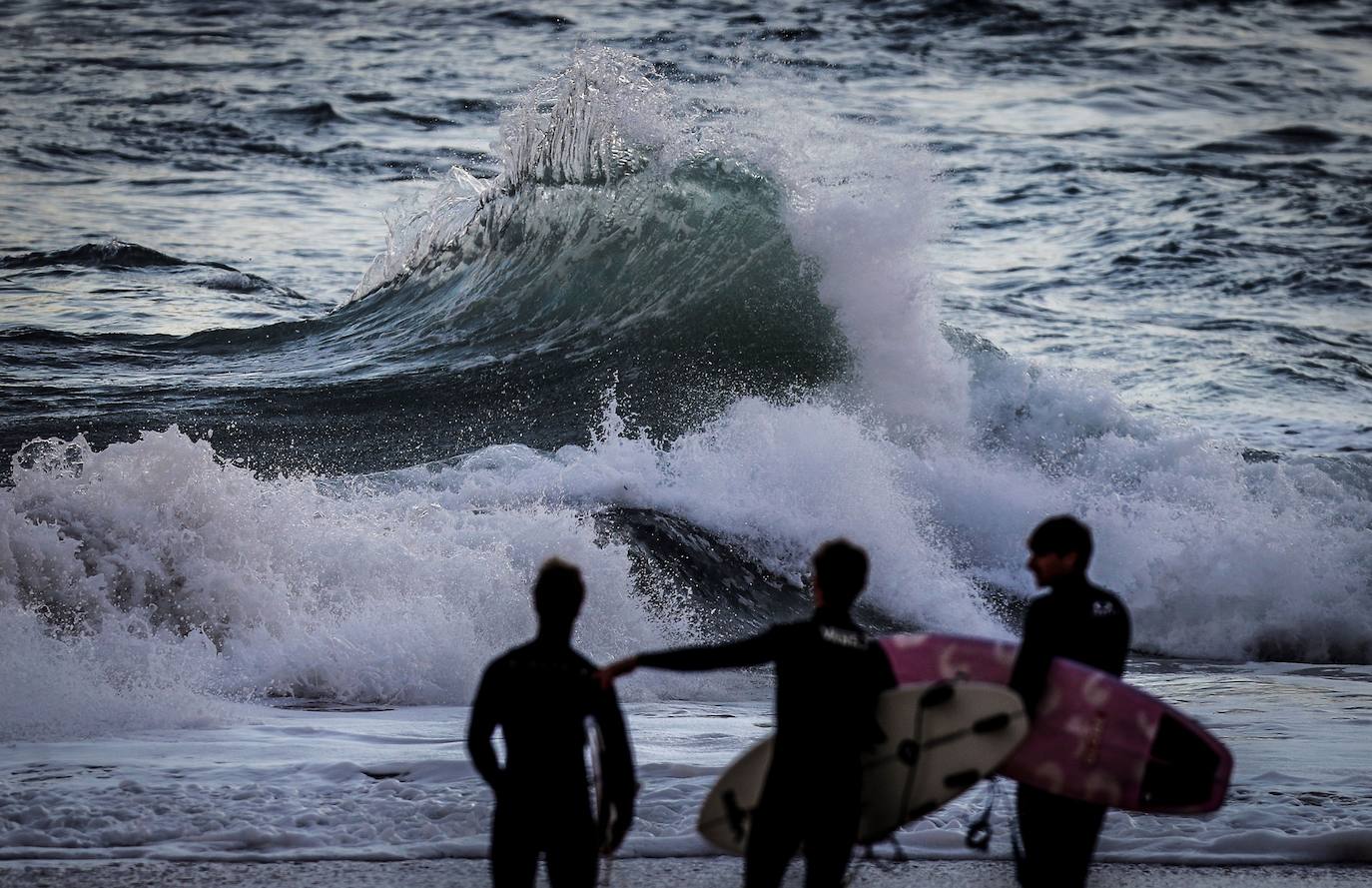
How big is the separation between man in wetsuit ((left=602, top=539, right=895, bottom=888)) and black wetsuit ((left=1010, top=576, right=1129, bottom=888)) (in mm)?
538

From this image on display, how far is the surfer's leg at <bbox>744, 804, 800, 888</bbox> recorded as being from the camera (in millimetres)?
3693

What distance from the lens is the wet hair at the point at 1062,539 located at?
156 inches

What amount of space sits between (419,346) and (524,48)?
1759cm

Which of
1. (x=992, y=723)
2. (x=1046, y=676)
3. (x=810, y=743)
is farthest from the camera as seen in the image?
(x=1046, y=676)

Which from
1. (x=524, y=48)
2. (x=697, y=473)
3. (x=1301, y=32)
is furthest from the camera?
(x=1301, y=32)

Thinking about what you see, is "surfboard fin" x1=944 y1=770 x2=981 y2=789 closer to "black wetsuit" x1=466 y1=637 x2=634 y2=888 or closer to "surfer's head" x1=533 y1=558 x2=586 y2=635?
"black wetsuit" x1=466 y1=637 x2=634 y2=888

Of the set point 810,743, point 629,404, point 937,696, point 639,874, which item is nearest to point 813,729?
point 810,743

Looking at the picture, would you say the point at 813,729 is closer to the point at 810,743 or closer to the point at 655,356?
the point at 810,743

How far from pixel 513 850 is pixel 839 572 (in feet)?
3.37

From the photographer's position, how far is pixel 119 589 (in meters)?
8.26

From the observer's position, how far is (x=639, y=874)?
5.12m

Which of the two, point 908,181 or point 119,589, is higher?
point 908,181

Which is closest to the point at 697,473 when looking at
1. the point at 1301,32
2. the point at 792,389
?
the point at 792,389

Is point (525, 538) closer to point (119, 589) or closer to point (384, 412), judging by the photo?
point (119, 589)
